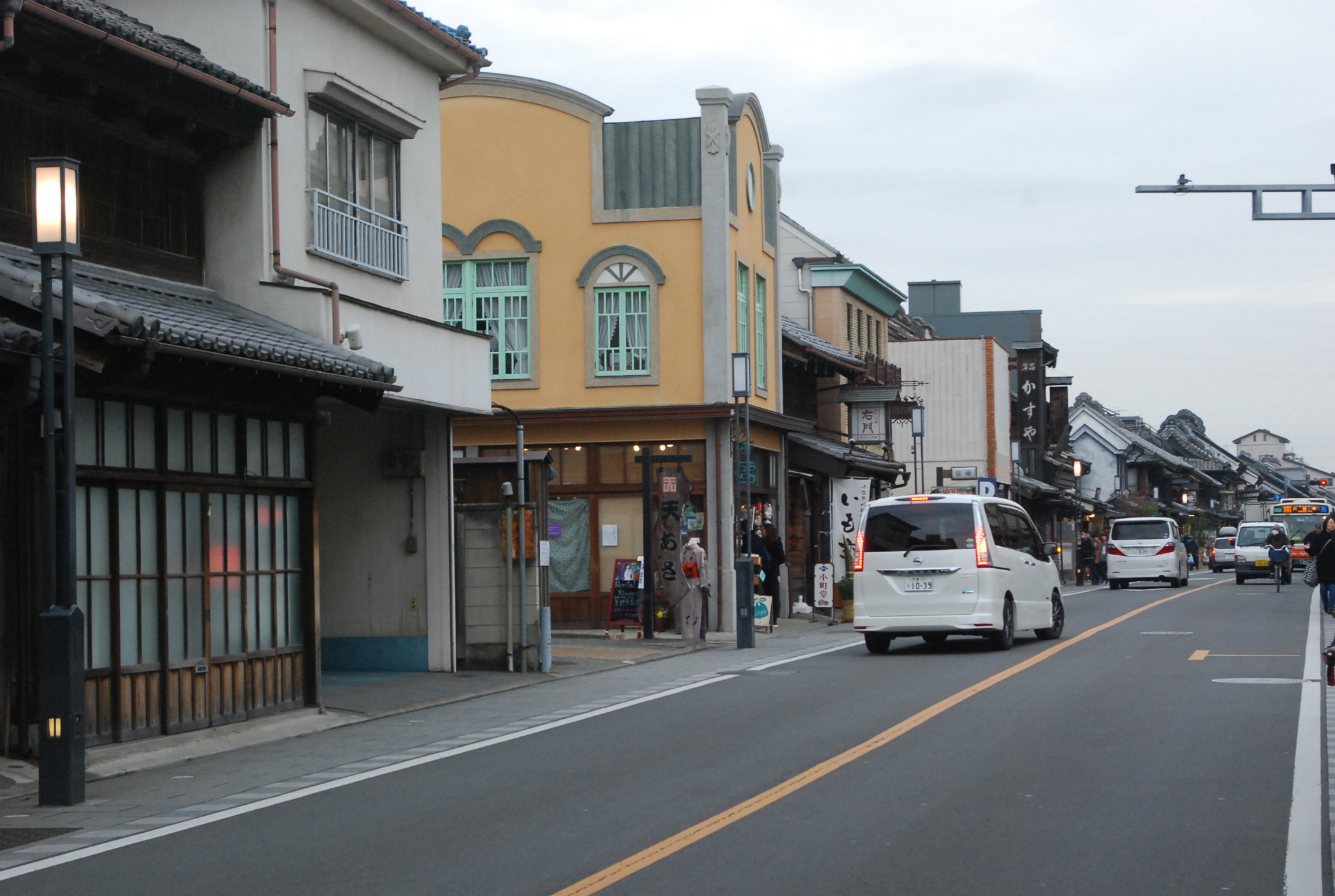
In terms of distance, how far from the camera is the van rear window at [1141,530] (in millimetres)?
46000

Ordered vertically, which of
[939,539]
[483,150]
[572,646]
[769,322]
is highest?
[483,150]

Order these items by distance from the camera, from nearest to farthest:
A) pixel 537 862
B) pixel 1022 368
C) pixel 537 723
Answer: pixel 537 862 → pixel 537 723 → pixel 1022 368

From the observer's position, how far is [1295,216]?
22.0 metres

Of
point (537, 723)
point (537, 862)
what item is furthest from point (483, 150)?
point (537, 862)

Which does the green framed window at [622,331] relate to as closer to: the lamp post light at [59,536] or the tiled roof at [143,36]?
the tiled roof at [143,36]

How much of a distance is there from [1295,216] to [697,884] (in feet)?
58.2

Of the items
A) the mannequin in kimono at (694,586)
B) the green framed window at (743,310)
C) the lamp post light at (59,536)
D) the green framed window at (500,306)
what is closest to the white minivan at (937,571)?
the mannequin in kimono at (694,586)

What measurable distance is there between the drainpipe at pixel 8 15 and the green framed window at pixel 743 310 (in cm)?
1905

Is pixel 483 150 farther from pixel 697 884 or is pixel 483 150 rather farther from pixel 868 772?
pixel 697 884

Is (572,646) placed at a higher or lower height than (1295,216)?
lower

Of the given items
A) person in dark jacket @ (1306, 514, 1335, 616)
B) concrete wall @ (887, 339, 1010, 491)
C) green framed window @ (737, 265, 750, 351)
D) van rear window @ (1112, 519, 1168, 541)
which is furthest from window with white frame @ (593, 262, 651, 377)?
concrete wall @ (887, 339, 1010, 491)

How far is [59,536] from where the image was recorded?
35.4 feet

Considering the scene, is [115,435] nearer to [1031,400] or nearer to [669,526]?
[669,526]

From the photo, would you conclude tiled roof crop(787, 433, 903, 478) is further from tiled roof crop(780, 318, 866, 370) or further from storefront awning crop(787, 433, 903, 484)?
tiled roof crop(780, 318, 866, 370)
